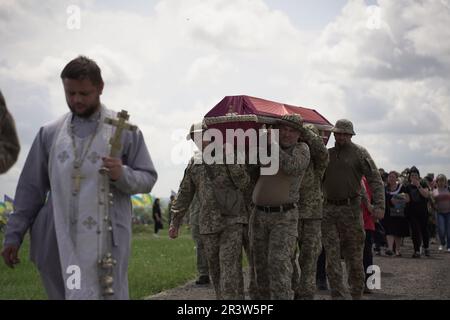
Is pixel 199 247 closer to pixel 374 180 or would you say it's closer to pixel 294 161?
pixel 374 180

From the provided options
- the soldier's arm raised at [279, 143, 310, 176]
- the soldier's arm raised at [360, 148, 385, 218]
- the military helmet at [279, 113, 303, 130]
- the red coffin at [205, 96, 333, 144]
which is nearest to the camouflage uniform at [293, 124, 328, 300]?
the military helmet at [279, 113, 303, 130]

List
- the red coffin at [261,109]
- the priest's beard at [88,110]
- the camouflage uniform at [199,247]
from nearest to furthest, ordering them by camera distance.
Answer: the priest's beard at [88,110] < the red coffin at [261,109] < the camouflage uniform at [199,247]

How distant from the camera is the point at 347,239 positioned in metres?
9.84

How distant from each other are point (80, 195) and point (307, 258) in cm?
450

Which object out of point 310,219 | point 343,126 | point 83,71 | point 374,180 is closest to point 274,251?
point 310,219

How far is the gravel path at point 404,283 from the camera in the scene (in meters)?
10.8

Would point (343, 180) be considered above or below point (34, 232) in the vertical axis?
above

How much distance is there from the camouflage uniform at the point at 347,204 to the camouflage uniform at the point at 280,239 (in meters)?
1.59

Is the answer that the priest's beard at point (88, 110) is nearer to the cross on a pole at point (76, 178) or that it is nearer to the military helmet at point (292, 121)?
the cross on a pole at point (76, 178)

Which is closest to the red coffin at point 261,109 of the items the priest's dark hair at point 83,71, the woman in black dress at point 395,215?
the woman in black dress at point 395,215

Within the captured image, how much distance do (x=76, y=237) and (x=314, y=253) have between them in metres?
4.53
